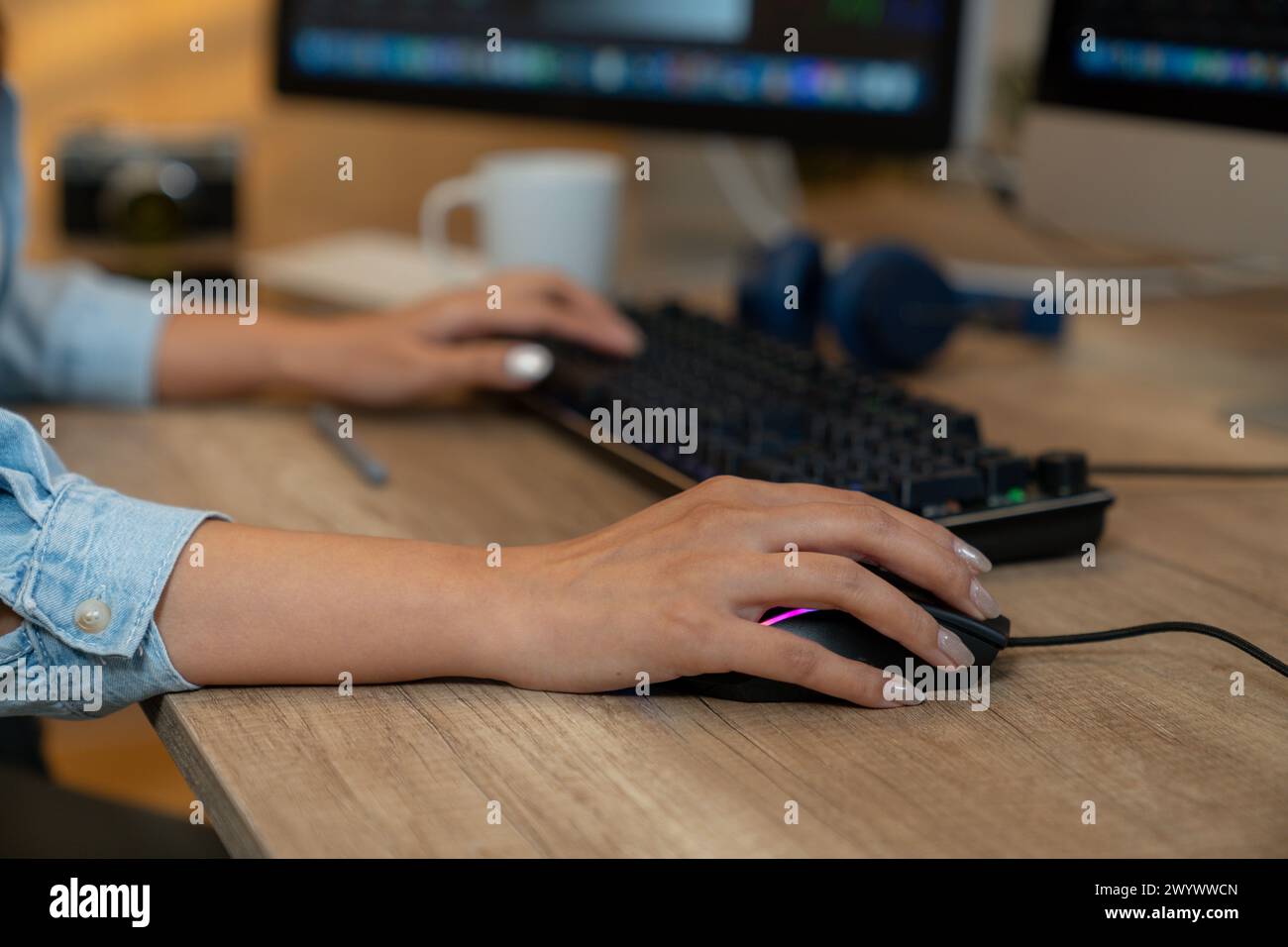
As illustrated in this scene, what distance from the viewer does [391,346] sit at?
0.86m

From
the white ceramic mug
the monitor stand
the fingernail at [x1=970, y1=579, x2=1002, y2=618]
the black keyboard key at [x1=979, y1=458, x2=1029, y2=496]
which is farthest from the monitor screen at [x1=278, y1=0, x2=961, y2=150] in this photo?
the fingernail at [x1=970, y1=579, x2=1002, y2=618]

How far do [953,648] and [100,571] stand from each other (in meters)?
0.31

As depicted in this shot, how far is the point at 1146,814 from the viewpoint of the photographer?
0.41m

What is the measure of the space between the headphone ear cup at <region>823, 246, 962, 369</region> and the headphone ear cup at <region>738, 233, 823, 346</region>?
0.11 ft

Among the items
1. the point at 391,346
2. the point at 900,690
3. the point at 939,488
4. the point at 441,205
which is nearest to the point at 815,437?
the point at 939,488

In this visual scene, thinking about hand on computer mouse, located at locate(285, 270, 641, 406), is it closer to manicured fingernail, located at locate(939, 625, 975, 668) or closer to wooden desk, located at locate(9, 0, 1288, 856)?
wooden desk, located at locate(9, 0, 1288, 856)

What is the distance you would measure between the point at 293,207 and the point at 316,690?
3.35 feet

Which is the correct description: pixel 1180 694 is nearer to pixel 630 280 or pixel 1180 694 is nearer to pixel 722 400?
pixel 722 400

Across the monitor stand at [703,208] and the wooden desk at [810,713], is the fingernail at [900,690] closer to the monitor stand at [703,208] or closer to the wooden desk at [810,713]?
the wooden desk at [810,713]

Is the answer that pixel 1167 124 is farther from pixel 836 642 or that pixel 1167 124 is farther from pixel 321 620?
pixel 321 620

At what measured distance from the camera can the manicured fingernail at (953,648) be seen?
49cm

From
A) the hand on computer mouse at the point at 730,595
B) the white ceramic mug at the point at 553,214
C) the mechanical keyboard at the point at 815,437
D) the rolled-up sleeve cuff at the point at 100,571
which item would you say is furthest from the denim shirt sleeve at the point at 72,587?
the white ceramic mug at the point at 553,214

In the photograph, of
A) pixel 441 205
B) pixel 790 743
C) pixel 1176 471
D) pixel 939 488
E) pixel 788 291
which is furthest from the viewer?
pixel 441 205

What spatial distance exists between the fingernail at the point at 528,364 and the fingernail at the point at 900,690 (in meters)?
0.39
